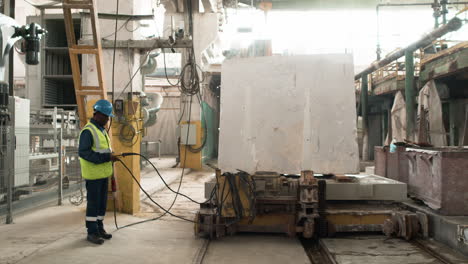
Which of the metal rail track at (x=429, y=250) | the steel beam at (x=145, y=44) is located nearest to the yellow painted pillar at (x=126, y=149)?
the steel beam at (x=145, y=44)

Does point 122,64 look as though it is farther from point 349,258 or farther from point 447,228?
point 447,228

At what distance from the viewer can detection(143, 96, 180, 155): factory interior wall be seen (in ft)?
78.4

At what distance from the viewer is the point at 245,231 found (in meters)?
5.33

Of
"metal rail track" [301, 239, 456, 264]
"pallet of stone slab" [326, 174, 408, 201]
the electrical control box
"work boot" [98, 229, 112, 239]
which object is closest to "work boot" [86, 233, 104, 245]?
"work boot" [98, 229, 112, 239]

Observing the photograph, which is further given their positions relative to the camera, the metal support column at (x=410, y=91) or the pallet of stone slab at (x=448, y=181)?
the metal support column at (x=410, y=91)

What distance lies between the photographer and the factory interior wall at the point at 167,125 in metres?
23.9

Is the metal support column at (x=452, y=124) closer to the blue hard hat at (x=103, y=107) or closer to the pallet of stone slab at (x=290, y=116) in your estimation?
the pallet of stone slab at (x=290, y=116)

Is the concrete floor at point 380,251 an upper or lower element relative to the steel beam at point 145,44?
lower

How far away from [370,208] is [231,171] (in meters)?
2.11

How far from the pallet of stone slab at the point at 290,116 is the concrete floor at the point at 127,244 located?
3.50 ft

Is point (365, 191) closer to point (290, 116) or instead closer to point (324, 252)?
point (324, 252)

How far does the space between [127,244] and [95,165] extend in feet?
3.66

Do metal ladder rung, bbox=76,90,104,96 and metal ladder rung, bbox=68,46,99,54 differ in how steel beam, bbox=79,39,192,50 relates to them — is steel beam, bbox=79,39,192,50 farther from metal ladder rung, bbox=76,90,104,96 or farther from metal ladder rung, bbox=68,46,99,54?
metal ladder rung, bbox=76,90,104,96

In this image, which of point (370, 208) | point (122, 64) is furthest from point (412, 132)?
point (122, 64)
